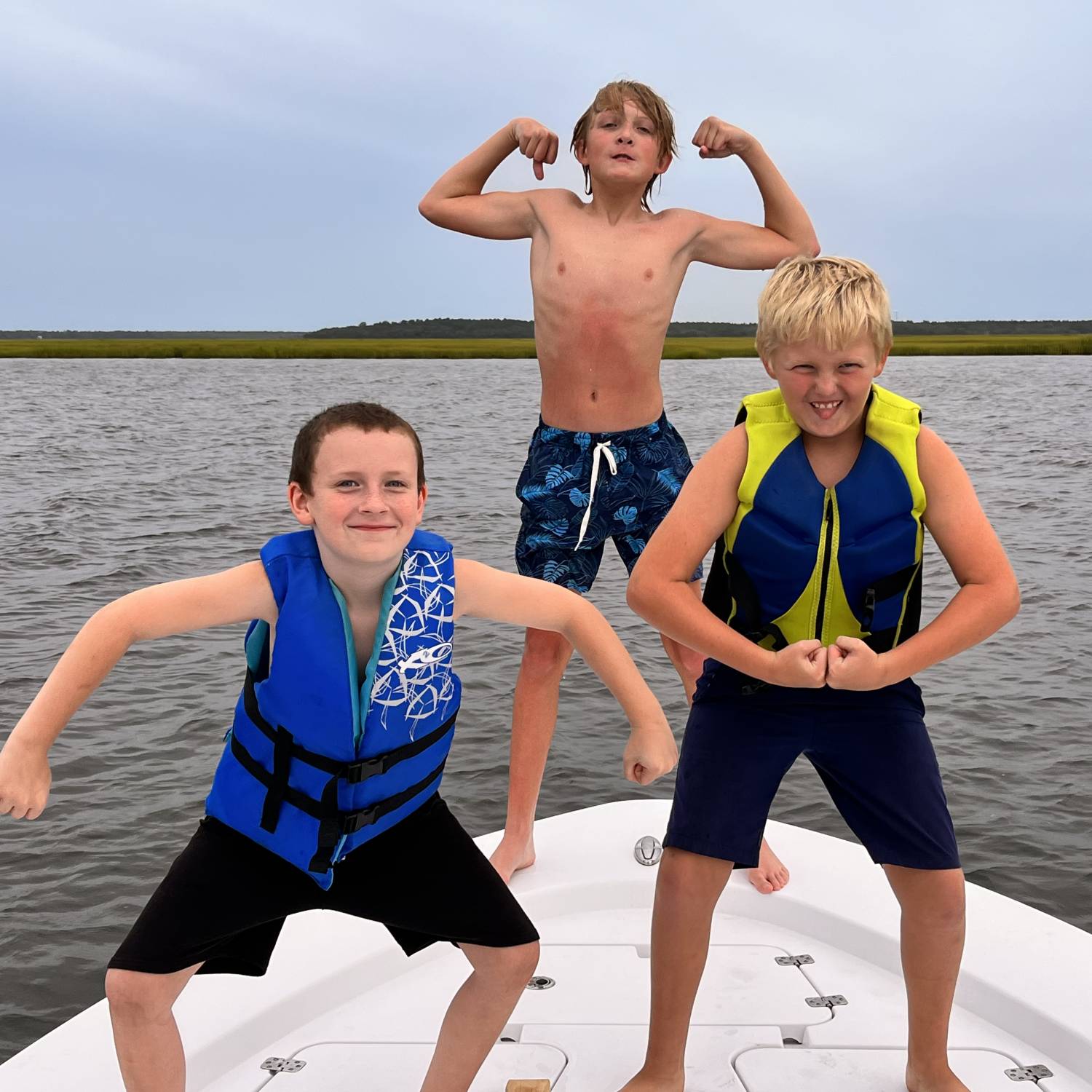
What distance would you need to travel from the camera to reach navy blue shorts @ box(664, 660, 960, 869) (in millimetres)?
2471

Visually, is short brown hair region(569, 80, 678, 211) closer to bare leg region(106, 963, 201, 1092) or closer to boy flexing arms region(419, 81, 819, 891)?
boy flexing arms region(419, 81, 819, 891)

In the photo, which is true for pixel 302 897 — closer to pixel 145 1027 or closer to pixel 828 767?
pixel 145 1027

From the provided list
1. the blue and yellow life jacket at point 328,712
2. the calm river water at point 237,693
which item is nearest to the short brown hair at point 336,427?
the blue and yellow life jacket at point 328,712

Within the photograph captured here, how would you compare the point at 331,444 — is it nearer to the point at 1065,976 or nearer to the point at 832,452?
the point at 832,452

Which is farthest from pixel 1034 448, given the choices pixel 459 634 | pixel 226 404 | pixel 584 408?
pixel 226 404

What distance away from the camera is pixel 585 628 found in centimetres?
244

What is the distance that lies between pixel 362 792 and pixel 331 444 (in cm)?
71

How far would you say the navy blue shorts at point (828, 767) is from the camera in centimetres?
247

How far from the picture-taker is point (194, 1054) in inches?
104

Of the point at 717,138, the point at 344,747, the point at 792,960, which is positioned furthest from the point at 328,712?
the point at 717,138

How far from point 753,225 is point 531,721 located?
1.76 m

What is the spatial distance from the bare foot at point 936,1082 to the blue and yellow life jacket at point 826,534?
957 mm

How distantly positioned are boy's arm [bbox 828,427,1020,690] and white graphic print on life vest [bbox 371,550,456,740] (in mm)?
792

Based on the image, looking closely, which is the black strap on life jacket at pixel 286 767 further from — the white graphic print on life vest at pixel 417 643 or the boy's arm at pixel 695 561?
the boy's arm at pixel 695 561
